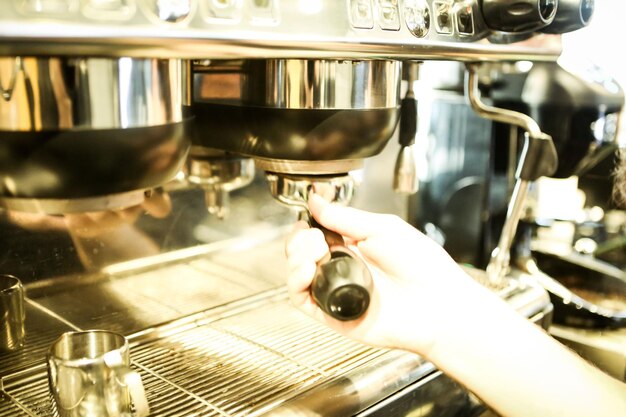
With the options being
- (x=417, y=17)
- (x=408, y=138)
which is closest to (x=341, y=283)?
(x=417, y=17)

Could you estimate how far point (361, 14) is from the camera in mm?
556

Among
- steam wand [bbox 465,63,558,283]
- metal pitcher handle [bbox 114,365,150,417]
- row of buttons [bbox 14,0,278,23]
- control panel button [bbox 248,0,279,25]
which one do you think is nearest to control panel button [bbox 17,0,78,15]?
row of buttons [bbox 14,0,278,23]

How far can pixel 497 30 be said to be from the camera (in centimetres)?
70

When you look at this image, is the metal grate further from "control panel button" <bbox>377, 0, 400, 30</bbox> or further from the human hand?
"control panel button" <bbox>377, 0, 400, 30</bbox>

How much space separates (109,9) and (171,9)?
5 cm

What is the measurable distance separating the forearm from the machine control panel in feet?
0.96

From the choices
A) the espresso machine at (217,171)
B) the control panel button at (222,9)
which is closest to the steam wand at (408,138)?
the espresso machine at (217,171)

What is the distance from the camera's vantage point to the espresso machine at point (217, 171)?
447mm

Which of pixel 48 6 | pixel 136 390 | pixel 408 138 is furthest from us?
pixel 408 138

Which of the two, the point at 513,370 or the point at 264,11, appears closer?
the point at 264,11

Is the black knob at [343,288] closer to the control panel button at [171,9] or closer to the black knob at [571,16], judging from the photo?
the control panel button at [171,9]

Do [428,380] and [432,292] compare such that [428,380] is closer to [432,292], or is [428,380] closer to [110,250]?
[432,292]

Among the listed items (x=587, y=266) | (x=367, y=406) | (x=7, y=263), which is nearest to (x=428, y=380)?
(x=367, y=406)

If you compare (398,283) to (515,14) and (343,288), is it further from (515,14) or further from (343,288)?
(515,14)
